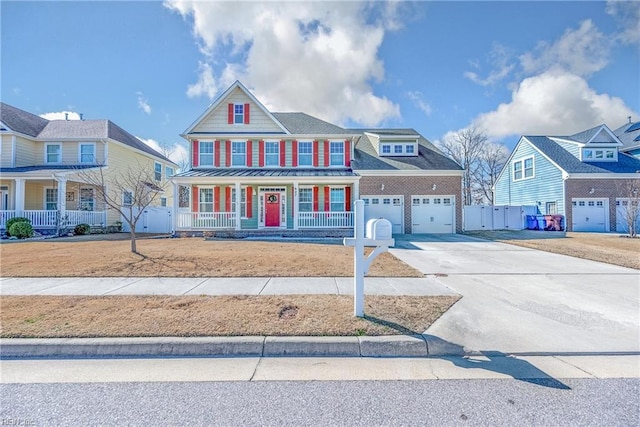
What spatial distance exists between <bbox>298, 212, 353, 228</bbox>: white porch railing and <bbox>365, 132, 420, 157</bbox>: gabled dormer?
269 inches

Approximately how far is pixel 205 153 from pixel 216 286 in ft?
48.0

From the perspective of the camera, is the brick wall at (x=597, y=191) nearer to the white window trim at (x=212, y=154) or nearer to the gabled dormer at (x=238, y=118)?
the gabled dormer at (x=238, y=118)

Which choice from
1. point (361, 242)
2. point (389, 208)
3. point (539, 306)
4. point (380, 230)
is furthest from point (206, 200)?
point (539, 306)

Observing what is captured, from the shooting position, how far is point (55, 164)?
816 inches

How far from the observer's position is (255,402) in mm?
2809

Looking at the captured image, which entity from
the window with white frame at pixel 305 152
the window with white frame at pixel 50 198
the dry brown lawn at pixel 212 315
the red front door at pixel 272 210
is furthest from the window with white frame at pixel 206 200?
the dry brown lawn at pixel 212 315

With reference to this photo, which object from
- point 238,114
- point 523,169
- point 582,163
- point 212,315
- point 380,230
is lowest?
point 212,315

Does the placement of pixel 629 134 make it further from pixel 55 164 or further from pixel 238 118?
pixel 55 164

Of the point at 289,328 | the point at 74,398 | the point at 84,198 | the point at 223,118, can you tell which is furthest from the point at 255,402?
the point at 84,198

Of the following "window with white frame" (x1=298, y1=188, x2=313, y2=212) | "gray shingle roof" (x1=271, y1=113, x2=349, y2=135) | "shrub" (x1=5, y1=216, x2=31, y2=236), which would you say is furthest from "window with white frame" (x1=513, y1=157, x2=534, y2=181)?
"shrub" (x1=5, y1=216, x2=31, y2=236)

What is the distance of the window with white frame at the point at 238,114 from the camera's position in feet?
62.6

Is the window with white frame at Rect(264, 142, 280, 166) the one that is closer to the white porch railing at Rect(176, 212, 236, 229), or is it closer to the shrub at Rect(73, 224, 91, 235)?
the white porch railing at Rect(176, 212, 236, 229)

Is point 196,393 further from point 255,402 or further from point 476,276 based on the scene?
point 476,276

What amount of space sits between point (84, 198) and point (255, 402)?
78.9ft
